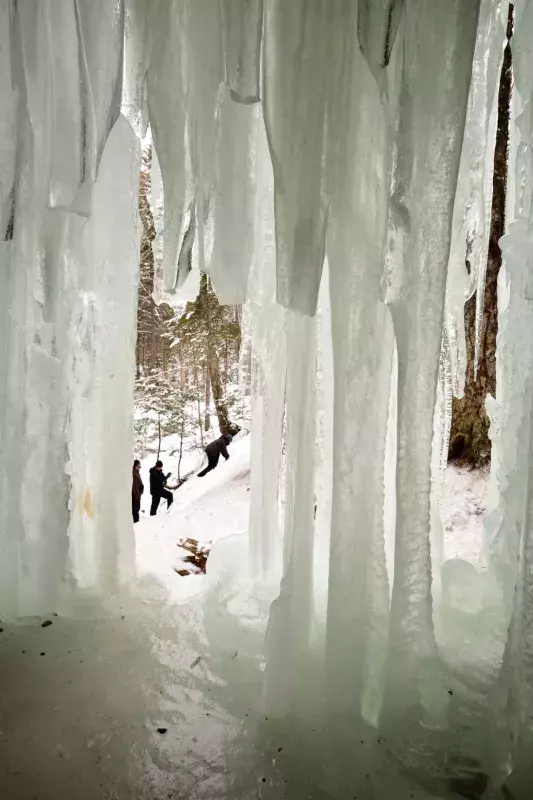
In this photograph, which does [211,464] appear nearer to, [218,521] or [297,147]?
[218,521]

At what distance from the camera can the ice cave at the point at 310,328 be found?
1911 mm

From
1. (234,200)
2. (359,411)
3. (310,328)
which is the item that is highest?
(234,200)

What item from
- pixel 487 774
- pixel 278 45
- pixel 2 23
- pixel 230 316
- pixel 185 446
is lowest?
pixel 185 446

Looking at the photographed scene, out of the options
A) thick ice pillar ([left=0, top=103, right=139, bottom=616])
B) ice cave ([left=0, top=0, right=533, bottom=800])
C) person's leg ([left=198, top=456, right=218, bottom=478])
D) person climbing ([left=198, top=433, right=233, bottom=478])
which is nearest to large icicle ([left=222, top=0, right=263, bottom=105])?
ice cave ([left=0, top=0, right=533, bottom=800])

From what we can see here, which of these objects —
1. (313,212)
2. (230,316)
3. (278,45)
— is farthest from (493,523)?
(230,316)

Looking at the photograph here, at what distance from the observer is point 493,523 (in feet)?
11.0

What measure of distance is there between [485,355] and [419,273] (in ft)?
16.2

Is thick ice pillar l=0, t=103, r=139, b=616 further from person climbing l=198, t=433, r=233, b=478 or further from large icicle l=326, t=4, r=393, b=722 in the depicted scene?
person climbing l=198, t=433, r=233, b=478

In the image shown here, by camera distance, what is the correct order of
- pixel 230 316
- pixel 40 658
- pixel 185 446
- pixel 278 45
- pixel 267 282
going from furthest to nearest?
pixel 185 446
pixel 230 316
pixel 267 282
pixel 40 658
pixel 278 45

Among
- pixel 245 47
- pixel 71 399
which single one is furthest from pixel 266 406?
pixel 245 47

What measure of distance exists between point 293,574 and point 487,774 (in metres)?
1.01

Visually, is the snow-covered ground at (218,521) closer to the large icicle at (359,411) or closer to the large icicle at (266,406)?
the large icicle at (266,406)

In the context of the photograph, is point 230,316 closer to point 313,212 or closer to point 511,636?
point 313,212

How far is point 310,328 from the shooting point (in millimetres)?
2287
